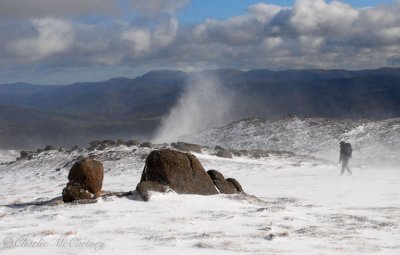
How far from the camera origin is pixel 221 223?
14016 millimetres

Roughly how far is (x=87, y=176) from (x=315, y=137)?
1576 inches

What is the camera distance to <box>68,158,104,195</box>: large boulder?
17.2 m

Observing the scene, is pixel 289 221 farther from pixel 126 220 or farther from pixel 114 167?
pixel 114 167

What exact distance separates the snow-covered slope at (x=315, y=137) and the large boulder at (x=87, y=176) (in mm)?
27392

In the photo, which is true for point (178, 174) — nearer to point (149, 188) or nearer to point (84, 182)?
point (149, 188)

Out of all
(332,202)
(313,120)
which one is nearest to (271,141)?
(313,120)

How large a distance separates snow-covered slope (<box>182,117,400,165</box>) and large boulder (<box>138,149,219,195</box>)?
24787mm

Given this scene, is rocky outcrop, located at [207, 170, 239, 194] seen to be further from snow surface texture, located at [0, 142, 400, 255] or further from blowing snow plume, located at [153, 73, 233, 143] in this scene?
blowing snow plume, located at [153, 73, 233, 143]

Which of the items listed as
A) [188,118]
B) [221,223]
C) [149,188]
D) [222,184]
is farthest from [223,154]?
[188,118]

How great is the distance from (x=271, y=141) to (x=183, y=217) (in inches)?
1616

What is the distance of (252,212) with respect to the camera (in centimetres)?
1563

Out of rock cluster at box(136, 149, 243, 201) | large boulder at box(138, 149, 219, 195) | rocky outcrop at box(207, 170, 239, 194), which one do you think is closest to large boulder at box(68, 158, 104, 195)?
rock cluster at box(136, 149, 243, 201)

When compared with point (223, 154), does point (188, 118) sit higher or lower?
higher

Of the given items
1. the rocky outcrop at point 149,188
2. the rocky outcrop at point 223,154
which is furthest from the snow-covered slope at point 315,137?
the rocky outcrop at point 149,188
